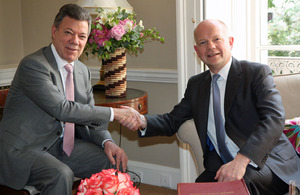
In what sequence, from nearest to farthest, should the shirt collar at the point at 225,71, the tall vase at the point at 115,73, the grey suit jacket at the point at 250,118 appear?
1. the grey suit jacket at the point at 250,118
2. the shirt collar at the point at 225,71
3. the tall vase at the point at 115,73

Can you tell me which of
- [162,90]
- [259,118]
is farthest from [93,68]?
[259,118]

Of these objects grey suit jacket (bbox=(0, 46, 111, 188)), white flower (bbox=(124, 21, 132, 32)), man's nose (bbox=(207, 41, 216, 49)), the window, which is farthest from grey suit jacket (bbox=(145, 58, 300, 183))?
the window

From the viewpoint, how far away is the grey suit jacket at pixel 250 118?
2.15m

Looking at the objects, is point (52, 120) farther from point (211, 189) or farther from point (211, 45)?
point (211, 189)

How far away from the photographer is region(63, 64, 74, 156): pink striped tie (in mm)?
2688

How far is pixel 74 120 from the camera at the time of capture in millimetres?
2496

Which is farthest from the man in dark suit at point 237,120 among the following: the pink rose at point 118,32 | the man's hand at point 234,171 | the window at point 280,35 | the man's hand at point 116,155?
the window at point 280,35

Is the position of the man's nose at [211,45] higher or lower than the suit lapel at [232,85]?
higher

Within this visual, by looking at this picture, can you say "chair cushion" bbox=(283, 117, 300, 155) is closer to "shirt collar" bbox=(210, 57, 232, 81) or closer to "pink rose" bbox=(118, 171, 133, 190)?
"shirt collar" bbox=(210, 57, 232, 81)

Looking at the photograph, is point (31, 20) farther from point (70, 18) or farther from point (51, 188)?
point (51, 188)

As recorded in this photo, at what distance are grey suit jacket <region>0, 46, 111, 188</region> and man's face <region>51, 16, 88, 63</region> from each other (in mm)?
96

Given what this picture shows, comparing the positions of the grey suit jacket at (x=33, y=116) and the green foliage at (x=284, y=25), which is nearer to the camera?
the grey suit jacket at (x=33, y=116)

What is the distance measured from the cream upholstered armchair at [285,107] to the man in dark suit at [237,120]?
0.16ft

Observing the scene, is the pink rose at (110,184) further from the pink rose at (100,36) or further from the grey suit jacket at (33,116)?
the pink rose at (100,36)
